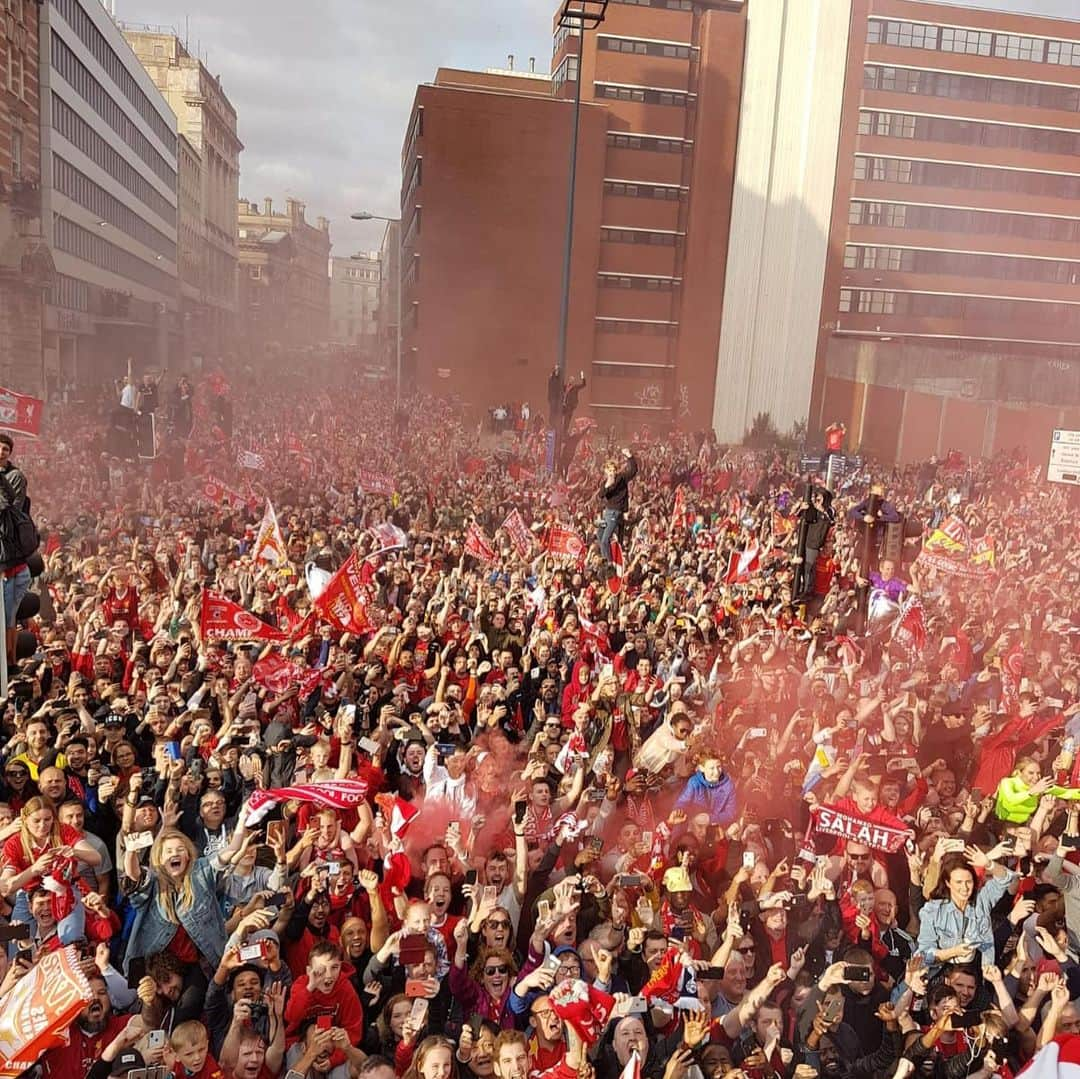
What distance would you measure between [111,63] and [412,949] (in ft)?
128

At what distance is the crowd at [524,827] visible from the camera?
3920 mm

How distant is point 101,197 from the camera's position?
37.8 meters

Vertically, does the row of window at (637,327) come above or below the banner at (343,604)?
above

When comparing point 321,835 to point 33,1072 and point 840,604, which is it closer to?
point 33,1072

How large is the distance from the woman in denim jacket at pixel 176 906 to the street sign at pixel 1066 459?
14.8 metres

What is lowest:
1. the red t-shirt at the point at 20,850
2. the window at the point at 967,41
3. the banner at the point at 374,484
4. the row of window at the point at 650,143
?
the red t-shirt at the point at 20,850

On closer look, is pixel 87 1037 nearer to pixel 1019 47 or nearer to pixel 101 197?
pixel 101 197

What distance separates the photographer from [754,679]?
793 cm

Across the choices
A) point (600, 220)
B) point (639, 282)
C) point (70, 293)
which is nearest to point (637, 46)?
point (600, 220)

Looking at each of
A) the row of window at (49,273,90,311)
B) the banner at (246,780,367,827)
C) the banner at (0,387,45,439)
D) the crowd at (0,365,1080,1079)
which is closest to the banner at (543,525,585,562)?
the crowd at (0,365,1080,1079)

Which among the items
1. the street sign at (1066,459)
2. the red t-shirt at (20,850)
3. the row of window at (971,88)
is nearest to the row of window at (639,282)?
the row of window at (971,88)

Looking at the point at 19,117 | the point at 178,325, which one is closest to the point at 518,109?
the point at 19,117

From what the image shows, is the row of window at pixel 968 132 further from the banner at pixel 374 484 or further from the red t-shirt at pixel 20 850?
the red t-shirt at pixel 20 850

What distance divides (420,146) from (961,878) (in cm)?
3557
